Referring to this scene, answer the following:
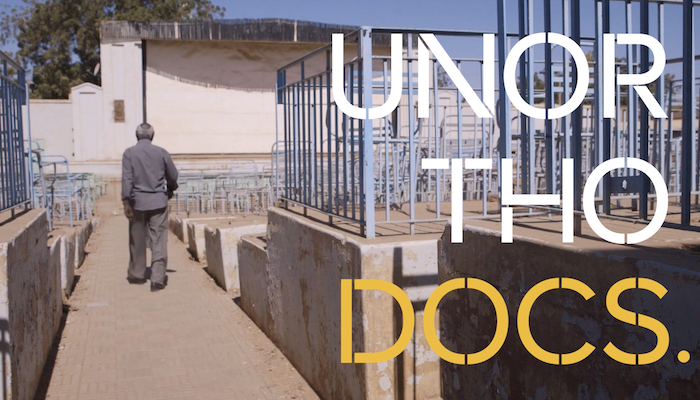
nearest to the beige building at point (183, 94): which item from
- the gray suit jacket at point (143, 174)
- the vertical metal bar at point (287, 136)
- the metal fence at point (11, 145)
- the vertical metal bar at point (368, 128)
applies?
the gray suit jacket at point (143, 174)

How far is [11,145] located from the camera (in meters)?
5.00

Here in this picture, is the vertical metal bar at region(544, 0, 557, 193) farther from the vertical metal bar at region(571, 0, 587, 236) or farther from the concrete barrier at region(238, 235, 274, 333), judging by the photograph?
the concrete barrier at region(238, 235, 274, 333)

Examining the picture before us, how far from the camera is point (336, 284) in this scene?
150 inches

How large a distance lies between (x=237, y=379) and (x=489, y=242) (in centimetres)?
274

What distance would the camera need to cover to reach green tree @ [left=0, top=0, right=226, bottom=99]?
28797mm

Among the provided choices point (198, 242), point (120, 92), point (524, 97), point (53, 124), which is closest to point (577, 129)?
point (524, 97)

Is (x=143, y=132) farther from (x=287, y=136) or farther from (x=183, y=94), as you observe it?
(x=183, y=94)

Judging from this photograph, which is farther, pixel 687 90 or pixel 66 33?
pixel 66 33

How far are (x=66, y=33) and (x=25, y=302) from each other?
2806cm

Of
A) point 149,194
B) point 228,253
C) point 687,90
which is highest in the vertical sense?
point 687,90

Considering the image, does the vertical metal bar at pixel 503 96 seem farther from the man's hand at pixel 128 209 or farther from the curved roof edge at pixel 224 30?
the curved roof edge at pixel 224 30

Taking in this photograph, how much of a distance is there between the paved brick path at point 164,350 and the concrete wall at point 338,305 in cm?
33

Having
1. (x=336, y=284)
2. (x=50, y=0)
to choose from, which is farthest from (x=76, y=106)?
(x=336, y=284)

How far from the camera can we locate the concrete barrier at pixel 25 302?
11.2 ft
